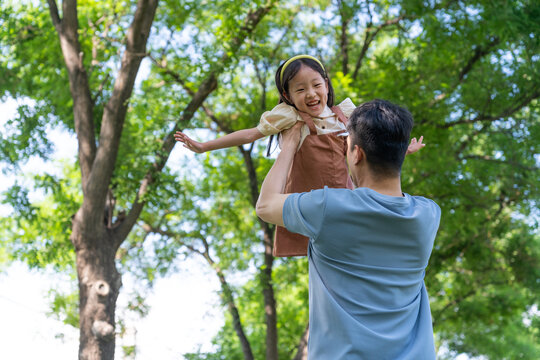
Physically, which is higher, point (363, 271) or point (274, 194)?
point (274, 194)

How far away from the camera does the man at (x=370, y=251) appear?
1639 millimetres

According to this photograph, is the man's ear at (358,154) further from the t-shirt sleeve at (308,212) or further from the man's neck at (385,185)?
the t-shirt sleeve at (308,212)

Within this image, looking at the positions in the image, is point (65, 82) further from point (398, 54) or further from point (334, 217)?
point (334, 217)

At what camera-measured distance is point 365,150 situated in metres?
1.76

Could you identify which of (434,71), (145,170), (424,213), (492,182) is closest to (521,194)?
(492,182)

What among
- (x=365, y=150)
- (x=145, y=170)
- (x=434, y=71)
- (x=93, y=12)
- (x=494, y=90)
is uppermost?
(x=93, y=12)

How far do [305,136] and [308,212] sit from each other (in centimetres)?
81

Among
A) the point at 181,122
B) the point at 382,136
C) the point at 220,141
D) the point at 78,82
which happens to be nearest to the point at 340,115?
the point at 220,141

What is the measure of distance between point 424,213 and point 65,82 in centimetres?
797

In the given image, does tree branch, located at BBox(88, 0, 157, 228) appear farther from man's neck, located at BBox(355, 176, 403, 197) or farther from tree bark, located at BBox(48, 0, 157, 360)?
man's neck, located at BBox(355, 176, 403, 197)

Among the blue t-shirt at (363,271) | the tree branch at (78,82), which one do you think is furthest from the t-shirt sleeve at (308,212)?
the tree branch at (78,82)

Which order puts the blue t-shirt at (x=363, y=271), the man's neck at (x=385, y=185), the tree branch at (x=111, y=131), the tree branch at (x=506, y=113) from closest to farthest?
the blue t-shirt at (x=363, y=271) → the man's neck at (x=385, y=185) → the tree branch at (x=111, y=131) → the tree branch at (x=506, y=113)

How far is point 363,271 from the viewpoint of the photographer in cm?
168

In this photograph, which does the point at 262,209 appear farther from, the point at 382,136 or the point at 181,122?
the point at 181,122
